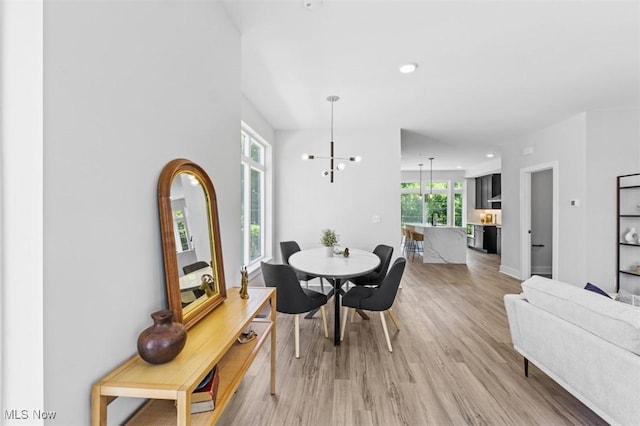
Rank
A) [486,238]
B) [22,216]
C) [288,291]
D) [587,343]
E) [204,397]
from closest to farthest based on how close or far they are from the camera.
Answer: [22,216], [204,397], [587,343], [288,291], [486,238]

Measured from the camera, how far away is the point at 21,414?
0.76m

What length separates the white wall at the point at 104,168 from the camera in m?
0.79

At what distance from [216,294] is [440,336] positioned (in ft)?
7.93

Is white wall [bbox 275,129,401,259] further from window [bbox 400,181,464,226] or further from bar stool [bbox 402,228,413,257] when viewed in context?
window [bbox 400,181,464,226]

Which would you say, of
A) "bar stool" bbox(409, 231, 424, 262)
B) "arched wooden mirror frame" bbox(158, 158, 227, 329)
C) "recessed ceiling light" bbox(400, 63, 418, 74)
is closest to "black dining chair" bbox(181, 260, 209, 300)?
"arched wooden mirror frame" bbox(158, 158, 227, 329)

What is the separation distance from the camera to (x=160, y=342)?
3.25 feet

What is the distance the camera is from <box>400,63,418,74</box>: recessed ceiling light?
2.67m

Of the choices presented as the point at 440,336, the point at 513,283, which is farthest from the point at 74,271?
the point at 513,283

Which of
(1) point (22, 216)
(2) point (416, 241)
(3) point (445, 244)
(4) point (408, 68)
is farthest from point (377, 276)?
(2) point (416, 241)

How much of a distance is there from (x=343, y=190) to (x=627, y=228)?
12.9 feet

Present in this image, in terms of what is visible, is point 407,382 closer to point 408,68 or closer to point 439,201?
point 408,68

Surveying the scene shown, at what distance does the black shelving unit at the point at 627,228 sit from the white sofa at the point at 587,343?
119 inches

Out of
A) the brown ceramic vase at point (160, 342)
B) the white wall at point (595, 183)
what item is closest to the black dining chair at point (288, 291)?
the brown ceramic vase at point (160, 342)

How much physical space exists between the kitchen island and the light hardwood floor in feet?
12.3
